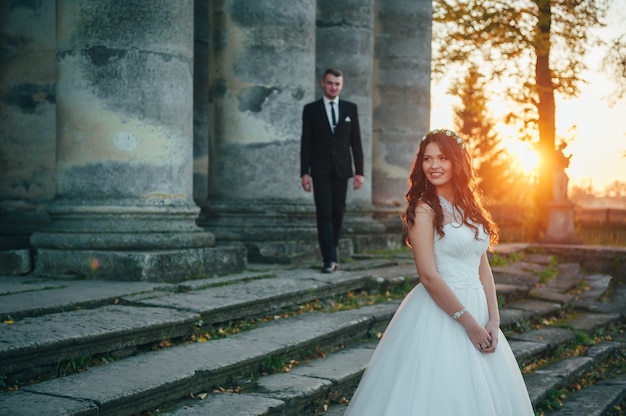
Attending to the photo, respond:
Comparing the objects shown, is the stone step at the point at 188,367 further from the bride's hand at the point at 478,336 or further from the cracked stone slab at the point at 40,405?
the bride's hand at the point at 478,336

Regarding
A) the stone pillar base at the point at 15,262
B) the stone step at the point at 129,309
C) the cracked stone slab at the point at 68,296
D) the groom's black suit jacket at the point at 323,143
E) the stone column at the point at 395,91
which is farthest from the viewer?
the stone column at the point at 395,91

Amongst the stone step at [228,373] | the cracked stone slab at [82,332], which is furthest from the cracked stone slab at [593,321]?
the cracked stone slab at [82,332]

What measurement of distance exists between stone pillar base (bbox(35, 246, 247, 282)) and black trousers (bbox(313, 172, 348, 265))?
1353 mm

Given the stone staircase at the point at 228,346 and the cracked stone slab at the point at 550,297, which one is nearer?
the stone staircase at the point at 228,346

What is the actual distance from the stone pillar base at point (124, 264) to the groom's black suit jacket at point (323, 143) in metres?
1.60

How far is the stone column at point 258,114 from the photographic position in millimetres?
9422

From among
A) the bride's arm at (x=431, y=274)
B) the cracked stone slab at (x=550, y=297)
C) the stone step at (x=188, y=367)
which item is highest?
the bride's arm at (x=431, y=274)

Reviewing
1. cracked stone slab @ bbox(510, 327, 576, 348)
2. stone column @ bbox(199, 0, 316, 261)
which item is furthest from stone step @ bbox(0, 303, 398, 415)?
stone column @ bbox(199, 0, 316, 261)

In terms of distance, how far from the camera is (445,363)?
3.51m

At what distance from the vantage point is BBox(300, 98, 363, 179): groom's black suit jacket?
8.43 m

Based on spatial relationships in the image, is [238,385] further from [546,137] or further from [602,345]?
[546,137]

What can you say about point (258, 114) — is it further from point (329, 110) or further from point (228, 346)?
point (228, 346)

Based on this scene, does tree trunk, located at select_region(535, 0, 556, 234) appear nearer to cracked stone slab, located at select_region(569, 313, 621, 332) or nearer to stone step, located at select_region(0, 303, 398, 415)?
cracked stone slab, located at select_region(569, 313, 621, 332)

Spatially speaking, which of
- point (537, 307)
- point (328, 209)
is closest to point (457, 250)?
point (328, 209)
